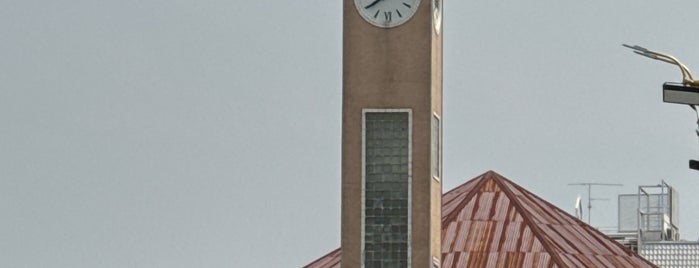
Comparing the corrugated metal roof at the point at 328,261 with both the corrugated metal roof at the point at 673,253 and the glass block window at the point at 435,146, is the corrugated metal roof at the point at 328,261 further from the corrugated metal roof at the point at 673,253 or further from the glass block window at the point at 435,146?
the corrugated metal roof at the point at 673,253

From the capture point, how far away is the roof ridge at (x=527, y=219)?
57.3m

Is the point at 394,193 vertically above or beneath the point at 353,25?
beneath

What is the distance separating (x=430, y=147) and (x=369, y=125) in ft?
5.09

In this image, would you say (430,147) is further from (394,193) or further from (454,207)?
(454,207)

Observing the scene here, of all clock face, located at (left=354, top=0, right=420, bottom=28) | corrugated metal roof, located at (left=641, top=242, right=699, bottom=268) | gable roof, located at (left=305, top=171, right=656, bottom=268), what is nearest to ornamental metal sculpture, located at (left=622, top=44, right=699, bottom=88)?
clock face, located at (left=354, top=0, right=420, bottom=28)

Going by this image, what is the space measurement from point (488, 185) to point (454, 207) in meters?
2.04

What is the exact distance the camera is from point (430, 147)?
4822cm

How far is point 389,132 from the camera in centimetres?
4825

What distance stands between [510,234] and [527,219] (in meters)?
1.03

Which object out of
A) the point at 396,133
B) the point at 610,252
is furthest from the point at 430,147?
the point at 610,252

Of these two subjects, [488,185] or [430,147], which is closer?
[430,147]

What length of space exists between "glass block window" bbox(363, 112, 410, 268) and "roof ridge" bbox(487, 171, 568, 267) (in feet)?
30.5

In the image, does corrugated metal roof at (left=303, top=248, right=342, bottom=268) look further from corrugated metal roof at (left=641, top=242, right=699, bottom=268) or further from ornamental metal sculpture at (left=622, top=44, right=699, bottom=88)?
ornamental metal sculpture at (left=622, top=44, right=699, bottom=88)

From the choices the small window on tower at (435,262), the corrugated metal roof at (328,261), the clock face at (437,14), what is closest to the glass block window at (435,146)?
the small window on tower at (435,262)
